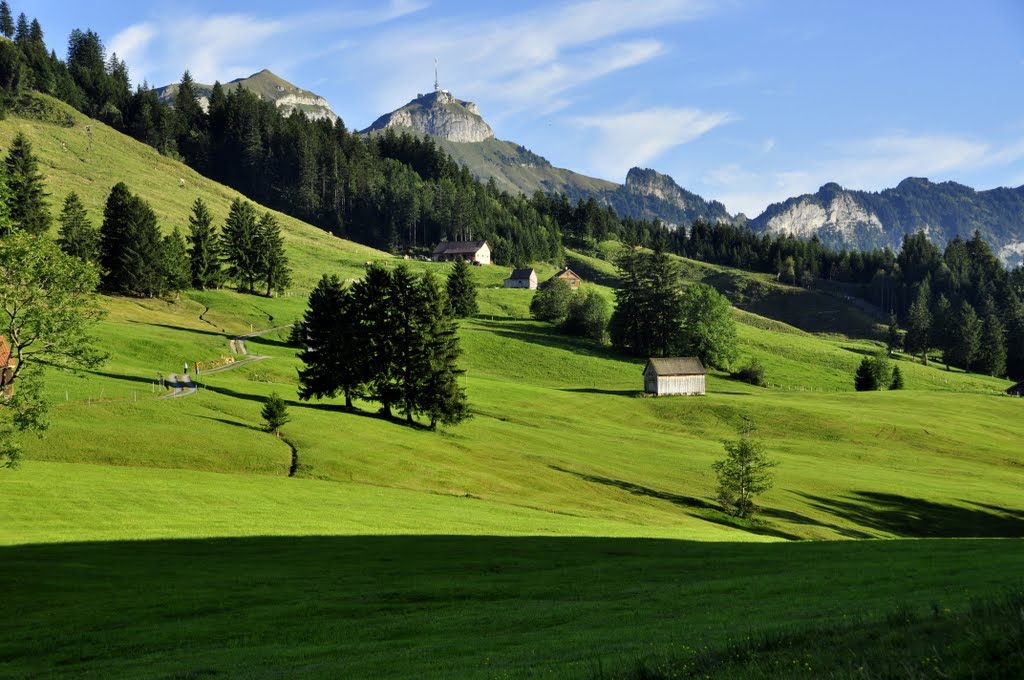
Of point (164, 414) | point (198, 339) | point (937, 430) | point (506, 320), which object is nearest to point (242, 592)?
point (164, 414)

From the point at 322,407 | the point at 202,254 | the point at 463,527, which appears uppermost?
the point at 202,254

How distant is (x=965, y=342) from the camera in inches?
7416

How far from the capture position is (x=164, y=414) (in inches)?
2435

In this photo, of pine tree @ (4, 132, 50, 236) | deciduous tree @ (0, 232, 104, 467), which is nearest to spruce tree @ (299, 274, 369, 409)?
deciduous tree @ (0, 232, 104, 467)

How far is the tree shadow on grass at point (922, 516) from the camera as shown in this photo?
57.5 metres

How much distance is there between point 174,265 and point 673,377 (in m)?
79.5

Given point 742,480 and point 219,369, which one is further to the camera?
point 219,369

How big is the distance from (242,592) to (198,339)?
82024mm

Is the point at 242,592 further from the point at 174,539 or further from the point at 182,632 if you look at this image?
the point at 174,539

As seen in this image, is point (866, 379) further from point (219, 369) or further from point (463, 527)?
point (463, 527)

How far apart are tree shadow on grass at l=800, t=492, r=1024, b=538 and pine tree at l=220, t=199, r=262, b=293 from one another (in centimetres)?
11148

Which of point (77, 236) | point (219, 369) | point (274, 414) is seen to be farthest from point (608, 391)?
point (77, 236)

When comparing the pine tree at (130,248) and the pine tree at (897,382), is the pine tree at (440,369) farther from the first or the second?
the pine tree at (897,382)

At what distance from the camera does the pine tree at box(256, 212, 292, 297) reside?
14462 cm
